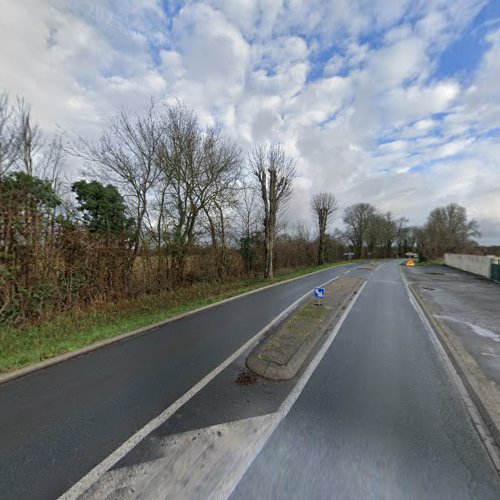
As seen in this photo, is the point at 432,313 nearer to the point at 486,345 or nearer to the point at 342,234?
the point at 486,345

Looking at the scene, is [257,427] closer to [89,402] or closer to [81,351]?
[89,402]

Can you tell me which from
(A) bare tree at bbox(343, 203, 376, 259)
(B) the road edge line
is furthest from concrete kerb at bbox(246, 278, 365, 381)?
(A) bare tree at bbox(343, 203, 376, 259)

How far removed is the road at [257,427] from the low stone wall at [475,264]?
803 inches

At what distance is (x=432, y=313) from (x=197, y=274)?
1108 cm

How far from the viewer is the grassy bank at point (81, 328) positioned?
450cm

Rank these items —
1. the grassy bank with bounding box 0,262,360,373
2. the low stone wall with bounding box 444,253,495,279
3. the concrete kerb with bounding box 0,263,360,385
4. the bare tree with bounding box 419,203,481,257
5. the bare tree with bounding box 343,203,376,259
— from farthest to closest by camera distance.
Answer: the bare tree with bounding box 343,203,376,259, the bare tree with bounding box 419,203,481,257, the low stone wall with bounding box 444,253,495,279, the grassy bank with bounding box 0,262,360,373, the concrete kerb with bounding box 0,263,360,385

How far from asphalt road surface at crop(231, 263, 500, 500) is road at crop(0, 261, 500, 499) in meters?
0.01

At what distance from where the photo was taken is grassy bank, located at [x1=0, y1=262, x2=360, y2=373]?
4.50 meters

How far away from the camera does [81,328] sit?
237 inches

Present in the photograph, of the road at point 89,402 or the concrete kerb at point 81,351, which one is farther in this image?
the concrete kerb at point 81,351

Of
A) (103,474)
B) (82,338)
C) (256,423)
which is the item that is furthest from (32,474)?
(82,338)

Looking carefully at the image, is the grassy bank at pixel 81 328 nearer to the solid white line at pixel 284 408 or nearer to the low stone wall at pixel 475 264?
the solid white line at pixel 284 408

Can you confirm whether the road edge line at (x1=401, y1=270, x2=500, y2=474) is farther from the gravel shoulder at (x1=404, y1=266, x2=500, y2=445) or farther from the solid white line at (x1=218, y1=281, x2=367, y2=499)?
the solid white line at (x1=218, y1=281, x2=367, y2=499)

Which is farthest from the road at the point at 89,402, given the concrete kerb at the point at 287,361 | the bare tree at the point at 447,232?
the bare tree at the point at 447,232
